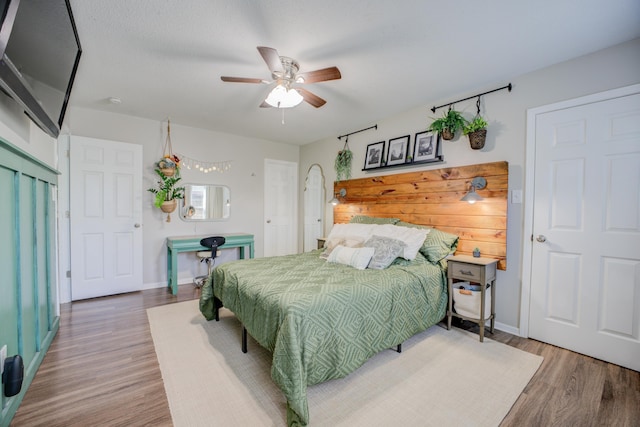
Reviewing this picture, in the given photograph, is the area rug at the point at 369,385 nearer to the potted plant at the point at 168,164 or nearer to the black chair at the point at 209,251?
the black chair at the point at 209,251

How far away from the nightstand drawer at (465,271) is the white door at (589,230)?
1.79ft

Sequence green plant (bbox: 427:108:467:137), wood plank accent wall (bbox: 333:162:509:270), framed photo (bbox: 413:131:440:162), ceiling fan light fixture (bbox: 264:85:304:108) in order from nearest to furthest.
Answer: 1. ceiling fan light fixture (bbox: 264:85:304:108)
2. wood plank accent wall (bbox: 333:162:509:270)
3. green plant (bbox: 427:108:467:137)
4. framed photo (bbox: 413:131:440:162)

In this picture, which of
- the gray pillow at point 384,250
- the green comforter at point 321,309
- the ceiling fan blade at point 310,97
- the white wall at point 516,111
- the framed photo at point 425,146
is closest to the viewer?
the green comforter at point 321,309

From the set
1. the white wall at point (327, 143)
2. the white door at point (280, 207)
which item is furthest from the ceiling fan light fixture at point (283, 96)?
the white door at point (280, 207)

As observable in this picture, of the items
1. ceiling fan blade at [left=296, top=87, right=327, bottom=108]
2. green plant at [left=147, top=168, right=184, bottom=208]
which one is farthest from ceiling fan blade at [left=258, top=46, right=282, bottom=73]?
green plant at [left=147, top=168, right=184, bottom=208]

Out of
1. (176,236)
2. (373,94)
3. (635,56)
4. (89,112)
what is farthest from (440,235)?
(89,112)

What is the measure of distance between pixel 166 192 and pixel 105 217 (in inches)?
31.4

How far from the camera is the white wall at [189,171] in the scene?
147 inches

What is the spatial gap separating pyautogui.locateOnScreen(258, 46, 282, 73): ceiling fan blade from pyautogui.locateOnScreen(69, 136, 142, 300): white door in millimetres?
2888

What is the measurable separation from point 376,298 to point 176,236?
340 cm

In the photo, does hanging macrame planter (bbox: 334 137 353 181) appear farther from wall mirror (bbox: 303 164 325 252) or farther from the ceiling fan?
the ceiling fan

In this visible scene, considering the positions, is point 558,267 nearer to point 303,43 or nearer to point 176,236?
point 303,43

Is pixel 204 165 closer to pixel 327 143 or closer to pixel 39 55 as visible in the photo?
pixel 327 143

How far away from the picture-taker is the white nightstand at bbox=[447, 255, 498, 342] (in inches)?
96.1
